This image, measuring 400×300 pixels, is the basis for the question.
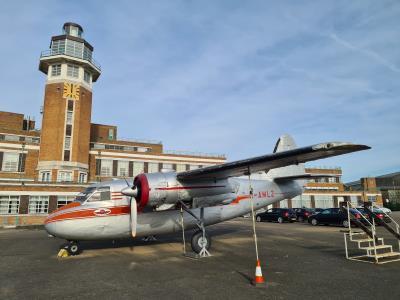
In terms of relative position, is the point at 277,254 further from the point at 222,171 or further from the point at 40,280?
the point at 40,280

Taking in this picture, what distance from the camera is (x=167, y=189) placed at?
12.9m

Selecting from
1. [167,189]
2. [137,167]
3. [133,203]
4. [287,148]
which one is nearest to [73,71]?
[137,167]

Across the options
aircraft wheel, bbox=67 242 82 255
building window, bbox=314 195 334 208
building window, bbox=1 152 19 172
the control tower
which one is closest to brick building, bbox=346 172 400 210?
building window, bbox=314 195 334 208

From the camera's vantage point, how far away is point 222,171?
12930mm

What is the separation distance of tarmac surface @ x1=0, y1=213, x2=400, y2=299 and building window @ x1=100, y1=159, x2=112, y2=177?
141 feet

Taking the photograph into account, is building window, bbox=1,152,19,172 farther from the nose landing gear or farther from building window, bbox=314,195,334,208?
building window, bbox=314,195,334,208

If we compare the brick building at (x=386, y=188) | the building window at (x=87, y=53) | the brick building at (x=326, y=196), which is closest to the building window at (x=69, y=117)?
the building window at (x=87, y=53)

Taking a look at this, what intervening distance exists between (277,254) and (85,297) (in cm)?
901

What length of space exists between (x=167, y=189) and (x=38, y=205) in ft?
107

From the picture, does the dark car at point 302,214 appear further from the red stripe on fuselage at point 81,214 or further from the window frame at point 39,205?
the window frame at point 39,205

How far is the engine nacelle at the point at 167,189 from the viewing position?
40.9ft

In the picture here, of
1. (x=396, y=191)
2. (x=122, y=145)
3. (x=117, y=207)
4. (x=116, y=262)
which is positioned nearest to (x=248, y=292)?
(x=116, y=262)

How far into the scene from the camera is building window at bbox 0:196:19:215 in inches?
1428

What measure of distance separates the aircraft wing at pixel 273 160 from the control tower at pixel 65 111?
40.1 meters
